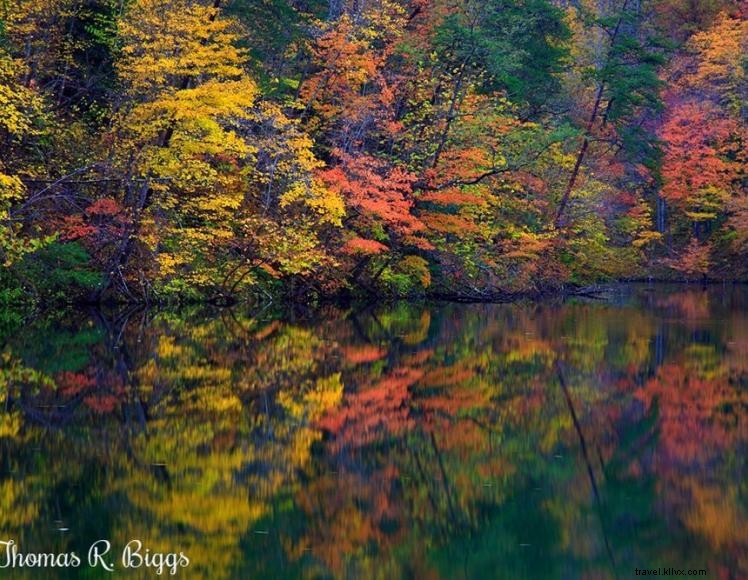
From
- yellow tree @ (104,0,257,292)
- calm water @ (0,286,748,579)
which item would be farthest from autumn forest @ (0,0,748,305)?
calm water @ (0,286,748,579)

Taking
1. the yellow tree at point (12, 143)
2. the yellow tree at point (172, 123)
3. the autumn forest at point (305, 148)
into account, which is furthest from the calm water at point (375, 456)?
the yellow tree at point (172, 123)

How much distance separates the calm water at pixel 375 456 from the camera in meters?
6.98

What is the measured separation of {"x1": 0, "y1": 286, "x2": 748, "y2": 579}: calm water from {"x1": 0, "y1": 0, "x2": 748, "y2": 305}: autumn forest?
6.85m

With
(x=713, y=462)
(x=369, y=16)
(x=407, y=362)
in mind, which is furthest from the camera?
(x=369, y=16)

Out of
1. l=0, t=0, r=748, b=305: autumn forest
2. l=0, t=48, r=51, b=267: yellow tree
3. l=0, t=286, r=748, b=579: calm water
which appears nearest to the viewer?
l=0, t=286, r=748, b=579: calm water

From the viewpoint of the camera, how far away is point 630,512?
812 cm

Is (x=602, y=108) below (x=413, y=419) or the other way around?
the other way around

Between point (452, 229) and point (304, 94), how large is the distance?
5.76 meters

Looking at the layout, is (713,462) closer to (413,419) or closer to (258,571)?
(413,419)

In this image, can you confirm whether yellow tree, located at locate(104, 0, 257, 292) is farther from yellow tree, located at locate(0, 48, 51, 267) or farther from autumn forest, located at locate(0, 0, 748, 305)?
yellow tree, located at locate(0, 48, 51, 267)

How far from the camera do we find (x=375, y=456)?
31.6 ft

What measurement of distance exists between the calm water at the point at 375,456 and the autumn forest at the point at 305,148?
6846 millimetres

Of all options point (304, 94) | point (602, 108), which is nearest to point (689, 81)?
point (602, 108)

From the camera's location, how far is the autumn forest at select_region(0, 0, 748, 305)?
24.7m
